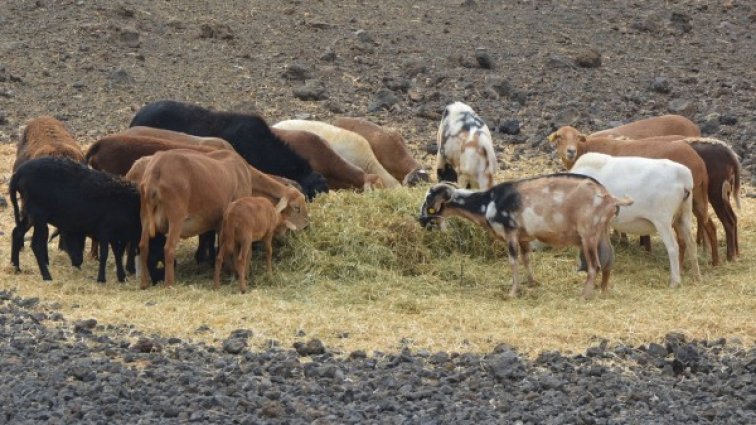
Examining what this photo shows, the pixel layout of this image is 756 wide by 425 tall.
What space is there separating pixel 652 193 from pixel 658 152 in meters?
1.27

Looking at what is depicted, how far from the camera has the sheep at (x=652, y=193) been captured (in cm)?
1272

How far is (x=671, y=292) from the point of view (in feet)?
40.0

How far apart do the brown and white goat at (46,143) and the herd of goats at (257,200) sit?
0.02m

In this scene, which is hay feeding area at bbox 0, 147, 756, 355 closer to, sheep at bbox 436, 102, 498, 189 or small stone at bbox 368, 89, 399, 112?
sheep at bbox 436, 102, 498, 189

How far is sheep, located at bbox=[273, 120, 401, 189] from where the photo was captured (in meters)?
16.6

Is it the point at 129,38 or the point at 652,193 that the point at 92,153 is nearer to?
the point at 652,193

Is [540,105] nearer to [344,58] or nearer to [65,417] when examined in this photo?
[344,58]

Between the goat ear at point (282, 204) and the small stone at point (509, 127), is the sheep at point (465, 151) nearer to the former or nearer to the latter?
the goat ear at point (282, 204)

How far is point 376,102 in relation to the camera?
20.2 metres

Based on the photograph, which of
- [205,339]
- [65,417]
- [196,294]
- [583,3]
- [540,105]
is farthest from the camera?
[583,3]

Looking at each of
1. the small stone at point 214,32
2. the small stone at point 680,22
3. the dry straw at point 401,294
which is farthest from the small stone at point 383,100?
the small stone at point 680,22

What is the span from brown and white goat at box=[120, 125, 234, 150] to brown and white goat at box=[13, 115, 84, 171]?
0.64m

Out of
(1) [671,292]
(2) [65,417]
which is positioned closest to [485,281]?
(1) [671,292]

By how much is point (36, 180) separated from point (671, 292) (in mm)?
5642
